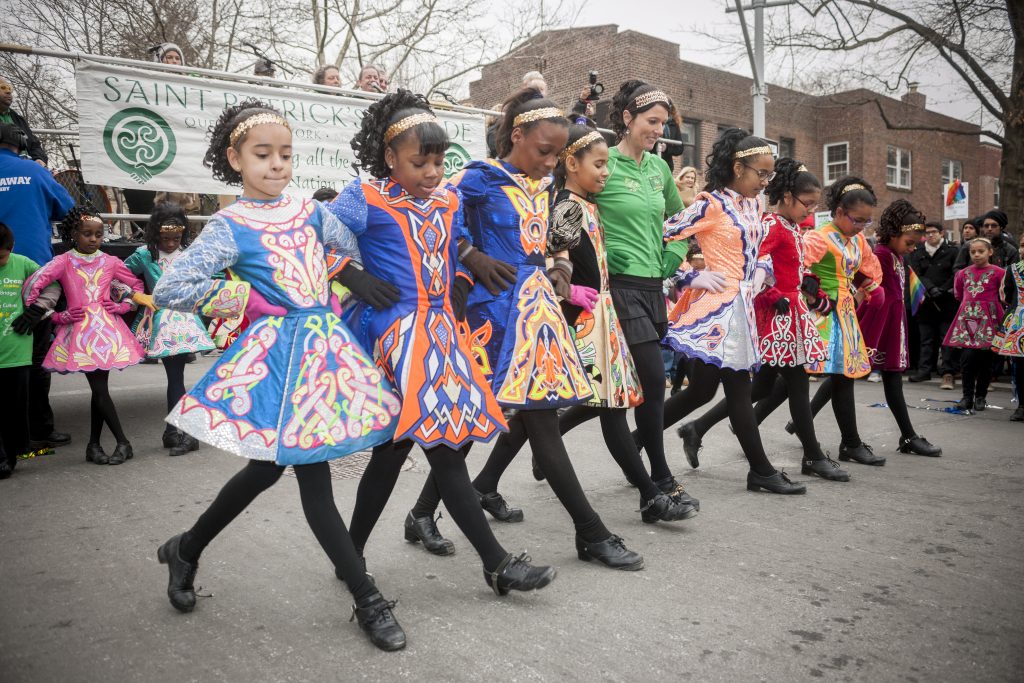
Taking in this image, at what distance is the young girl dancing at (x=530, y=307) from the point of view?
3244 millimetres

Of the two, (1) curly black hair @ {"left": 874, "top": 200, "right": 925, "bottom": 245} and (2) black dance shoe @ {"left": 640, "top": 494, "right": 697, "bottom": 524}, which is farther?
(1) curly black hair @ {"left": 874, "top": 200, "right": 925, "bottom": 245}

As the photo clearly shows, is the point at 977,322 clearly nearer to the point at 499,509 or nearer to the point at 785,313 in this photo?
the point at 785,313

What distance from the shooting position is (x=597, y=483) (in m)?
4.88

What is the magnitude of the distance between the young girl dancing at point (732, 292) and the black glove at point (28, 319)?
4.08 m

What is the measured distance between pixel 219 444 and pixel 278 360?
1.09 ft

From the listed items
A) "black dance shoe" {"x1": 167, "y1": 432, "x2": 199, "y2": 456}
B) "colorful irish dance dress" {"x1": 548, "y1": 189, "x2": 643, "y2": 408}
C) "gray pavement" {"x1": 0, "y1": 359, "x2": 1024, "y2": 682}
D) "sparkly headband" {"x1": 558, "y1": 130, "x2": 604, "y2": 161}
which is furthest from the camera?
"black dance shoe" {"x1": 167, "y1": 432, "x2": 199, "y2": 456}

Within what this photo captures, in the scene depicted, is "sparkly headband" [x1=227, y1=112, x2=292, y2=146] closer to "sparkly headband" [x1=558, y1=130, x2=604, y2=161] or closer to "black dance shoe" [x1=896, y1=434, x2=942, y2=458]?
"sparkly headband" [x1=558, y1=130, x2=604, y2=161]

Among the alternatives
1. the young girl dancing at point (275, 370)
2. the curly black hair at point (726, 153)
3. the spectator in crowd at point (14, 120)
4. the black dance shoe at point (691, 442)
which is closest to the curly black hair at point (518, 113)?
the young girl dancing at point (275, 370)

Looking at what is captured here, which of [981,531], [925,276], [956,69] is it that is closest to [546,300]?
[981,531]

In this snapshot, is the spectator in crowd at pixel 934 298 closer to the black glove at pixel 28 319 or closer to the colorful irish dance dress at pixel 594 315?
the colorful irish dance dress at pixel 594 315

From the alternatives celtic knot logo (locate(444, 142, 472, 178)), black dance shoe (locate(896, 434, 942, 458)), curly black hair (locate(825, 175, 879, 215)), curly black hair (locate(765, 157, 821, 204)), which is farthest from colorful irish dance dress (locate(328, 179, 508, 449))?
celtic knot logo (locate(444, 142, 472, 178))

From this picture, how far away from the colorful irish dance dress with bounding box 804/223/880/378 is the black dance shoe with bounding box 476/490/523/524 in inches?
95.0

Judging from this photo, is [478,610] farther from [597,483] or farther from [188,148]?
[188,148]

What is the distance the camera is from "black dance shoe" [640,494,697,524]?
12.4ft
